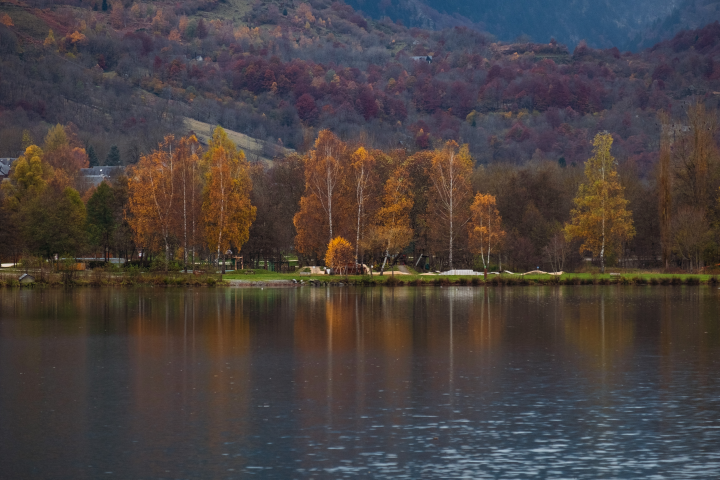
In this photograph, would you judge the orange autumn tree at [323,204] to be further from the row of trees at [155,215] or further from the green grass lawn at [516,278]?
the row of trees at [155,215]

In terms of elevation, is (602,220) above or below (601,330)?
above

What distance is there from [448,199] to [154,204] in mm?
25245

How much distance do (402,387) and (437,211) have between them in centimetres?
5611

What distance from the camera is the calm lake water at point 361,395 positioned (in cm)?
1761

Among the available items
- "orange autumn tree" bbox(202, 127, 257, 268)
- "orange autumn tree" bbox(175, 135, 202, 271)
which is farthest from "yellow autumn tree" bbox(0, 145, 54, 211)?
"orange autumn tree" bbox(202, 127, 257, 268)

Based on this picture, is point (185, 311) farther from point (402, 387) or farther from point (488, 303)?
point (402, 387)

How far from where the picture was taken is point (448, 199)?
80.4m

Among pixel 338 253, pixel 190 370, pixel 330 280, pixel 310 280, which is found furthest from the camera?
pixel 338 253

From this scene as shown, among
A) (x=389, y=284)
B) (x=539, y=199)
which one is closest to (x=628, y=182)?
(x=539, y=199)

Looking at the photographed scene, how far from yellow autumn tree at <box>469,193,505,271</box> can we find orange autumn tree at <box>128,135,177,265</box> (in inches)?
987

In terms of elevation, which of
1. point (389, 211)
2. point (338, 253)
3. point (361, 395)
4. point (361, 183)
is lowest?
point (361, 395)

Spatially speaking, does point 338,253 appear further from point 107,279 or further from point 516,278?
point 107,279

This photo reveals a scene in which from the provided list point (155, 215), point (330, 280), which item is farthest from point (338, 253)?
point (155, 215)

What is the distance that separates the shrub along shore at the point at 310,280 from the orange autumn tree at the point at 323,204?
3.90m
